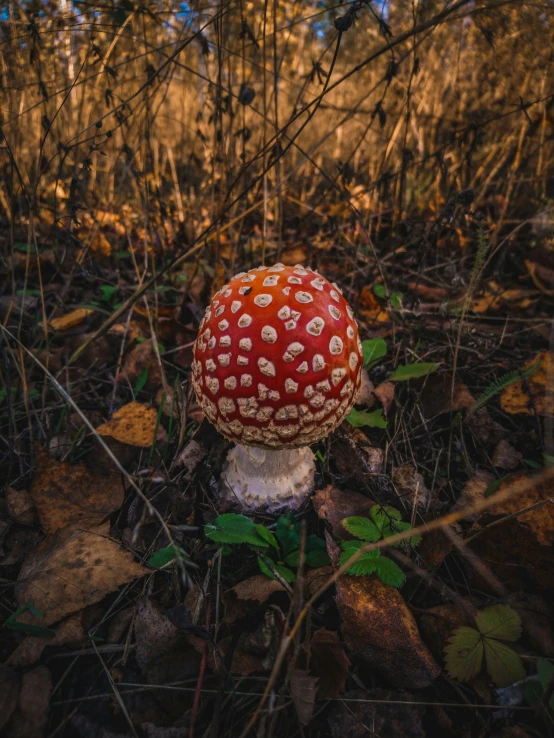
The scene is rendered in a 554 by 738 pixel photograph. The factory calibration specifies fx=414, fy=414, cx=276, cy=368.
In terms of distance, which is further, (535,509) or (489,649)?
(535,509)

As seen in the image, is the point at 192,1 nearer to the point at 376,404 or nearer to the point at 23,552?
the point at 376,404

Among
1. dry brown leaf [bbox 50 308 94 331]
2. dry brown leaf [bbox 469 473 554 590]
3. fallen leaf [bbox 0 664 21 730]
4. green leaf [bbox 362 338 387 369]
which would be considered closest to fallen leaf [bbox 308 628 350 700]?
dry brown leaf [bbox 469 473 554 590]

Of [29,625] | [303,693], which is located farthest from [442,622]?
[29,625]

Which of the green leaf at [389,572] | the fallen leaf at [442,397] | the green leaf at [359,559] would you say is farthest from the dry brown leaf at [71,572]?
the fallen leaf at [442,397]

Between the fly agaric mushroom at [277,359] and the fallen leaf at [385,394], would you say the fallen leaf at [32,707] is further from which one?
the fallen leaf at [385,394]

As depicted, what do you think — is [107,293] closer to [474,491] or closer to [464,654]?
[474,491]

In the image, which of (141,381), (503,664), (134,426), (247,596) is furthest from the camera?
(141,381)
